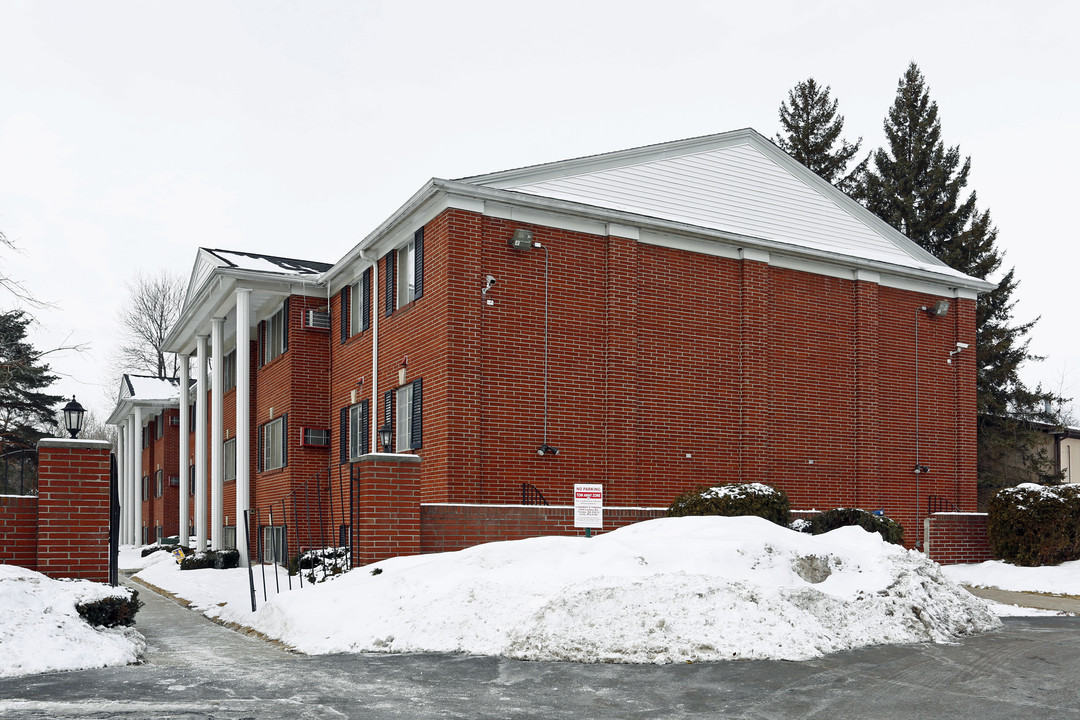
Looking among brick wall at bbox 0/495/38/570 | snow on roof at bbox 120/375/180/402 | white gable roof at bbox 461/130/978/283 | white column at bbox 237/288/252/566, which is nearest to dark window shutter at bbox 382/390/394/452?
white column at bbox 237/288/252/566

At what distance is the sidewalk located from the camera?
47.9ft

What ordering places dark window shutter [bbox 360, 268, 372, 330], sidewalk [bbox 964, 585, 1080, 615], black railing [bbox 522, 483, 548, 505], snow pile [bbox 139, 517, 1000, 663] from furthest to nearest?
dark window shutter [bbox 360, 268, 372, 330] < black railing [bbox 522, 483, 548, 505] < sidewalk [bbox 964, 585, 1080, 615] < snow pile [bbox 139, 517, 1000, 663]

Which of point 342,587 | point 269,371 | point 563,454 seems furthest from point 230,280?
point 342,587

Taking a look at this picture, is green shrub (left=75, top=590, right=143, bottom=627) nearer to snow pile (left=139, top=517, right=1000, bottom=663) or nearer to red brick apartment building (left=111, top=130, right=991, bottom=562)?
snow pile (left=139, top=517, right=1000, bottom=663)

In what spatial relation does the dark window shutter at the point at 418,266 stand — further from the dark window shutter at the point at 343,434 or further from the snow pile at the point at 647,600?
the snow pile at the point at 647,600

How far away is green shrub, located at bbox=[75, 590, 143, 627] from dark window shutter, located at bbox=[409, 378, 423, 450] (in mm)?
7902

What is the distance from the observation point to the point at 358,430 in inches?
840

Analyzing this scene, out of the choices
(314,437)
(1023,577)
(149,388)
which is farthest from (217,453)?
(149,388)

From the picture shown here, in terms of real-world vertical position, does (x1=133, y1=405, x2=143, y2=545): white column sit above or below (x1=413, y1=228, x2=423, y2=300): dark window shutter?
below

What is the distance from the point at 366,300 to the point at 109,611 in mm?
11889

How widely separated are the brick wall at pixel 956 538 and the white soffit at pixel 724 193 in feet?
18.5

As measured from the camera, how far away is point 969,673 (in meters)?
8.73

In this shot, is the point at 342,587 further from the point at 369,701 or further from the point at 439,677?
the point at 369,701

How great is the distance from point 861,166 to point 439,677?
4050cm
